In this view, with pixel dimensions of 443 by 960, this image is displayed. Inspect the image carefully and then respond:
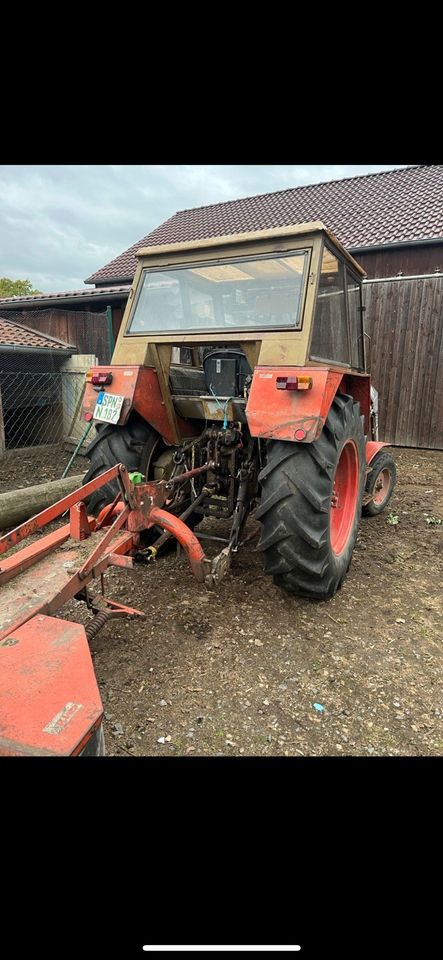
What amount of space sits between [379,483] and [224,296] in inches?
92.0

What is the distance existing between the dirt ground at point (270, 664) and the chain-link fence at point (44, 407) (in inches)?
168

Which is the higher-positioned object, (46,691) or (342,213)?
(342,213)

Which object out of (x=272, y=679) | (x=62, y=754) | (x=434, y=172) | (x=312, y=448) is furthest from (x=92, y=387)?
(x=434, y=172)

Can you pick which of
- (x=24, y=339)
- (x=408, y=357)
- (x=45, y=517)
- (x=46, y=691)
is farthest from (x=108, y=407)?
(x=408, y=357)

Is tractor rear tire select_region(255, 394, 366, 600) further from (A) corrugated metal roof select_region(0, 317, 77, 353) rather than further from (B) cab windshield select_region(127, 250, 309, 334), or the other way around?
(A) corrugated metal roof select_region(0, 317, 77, 353)

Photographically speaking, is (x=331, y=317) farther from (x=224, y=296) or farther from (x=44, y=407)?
(x=44, y=407)

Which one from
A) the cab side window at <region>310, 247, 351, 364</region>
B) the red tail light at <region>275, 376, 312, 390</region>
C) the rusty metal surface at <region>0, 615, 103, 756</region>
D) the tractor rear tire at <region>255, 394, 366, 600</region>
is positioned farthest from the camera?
the cab side window at <region>310, 247, 351, 364</region>

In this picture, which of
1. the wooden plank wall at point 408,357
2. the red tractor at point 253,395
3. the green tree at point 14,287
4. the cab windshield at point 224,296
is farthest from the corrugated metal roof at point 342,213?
the green tree at point 14,287

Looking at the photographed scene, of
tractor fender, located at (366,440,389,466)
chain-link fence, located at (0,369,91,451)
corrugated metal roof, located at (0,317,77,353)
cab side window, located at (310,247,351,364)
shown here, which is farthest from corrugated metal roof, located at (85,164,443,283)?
cab side window, located at (310,247,351,364)

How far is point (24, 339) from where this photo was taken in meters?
7.23

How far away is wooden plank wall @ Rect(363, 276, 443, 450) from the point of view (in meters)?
7.32

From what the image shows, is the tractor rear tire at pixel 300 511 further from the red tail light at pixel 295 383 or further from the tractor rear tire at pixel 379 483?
the tractor rear tire at pixel 379 483

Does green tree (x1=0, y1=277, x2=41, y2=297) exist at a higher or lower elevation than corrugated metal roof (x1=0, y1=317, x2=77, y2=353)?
higher

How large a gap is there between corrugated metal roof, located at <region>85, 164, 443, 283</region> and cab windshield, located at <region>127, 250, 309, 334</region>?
23.7ft
